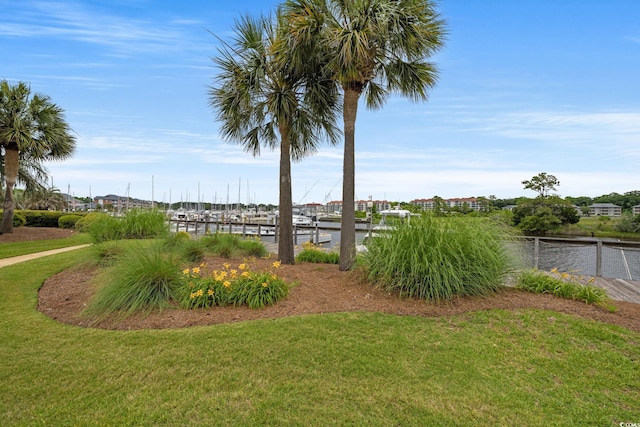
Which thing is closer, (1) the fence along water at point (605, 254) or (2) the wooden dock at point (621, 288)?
(2) the wooden dock at point (621, 288)

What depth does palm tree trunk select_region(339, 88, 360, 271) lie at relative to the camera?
6320 millimetres

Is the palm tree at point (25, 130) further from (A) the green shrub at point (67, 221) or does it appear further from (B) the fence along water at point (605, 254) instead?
(B) the fence along water at point (605, 254)

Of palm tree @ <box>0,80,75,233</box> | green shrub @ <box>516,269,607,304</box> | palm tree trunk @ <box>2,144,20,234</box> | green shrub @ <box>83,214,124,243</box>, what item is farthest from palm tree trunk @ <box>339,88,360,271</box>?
palm tree trunk @ <box>2,144,20,234</box>

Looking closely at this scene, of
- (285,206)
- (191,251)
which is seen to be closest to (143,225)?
(191,251)

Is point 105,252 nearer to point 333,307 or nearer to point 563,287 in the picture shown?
point 333,307

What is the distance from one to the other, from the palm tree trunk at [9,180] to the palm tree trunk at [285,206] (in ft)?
47.0

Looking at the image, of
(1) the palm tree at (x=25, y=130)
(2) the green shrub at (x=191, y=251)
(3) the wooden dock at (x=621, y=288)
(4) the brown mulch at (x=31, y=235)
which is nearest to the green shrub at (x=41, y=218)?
(4) the brown mulch at (x=31, y=235)

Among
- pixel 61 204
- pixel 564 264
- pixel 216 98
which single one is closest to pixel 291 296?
pixel 216 98

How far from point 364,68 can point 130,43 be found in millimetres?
7480

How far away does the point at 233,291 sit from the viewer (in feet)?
15.0

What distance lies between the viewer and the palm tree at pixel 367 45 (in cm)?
564

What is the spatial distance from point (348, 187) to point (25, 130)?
1536 centimetres

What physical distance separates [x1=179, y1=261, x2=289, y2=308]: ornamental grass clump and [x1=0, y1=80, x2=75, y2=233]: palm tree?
14325 mm

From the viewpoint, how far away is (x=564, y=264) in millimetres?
9133
